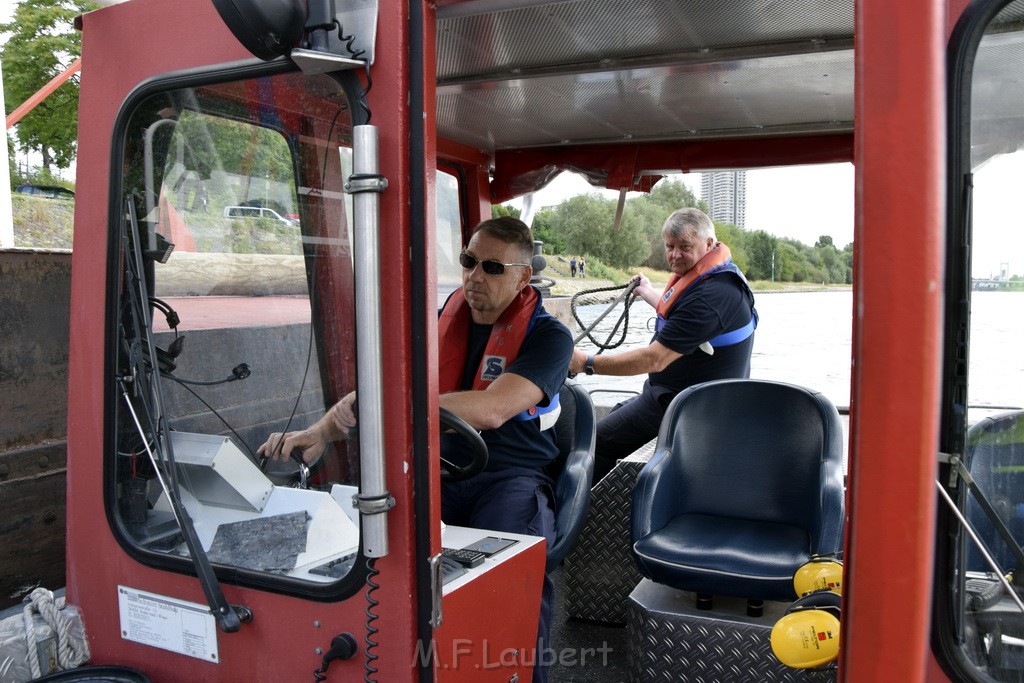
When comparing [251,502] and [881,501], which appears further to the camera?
[251,502]

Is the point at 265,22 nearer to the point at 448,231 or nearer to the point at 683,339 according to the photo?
the point at 448,231

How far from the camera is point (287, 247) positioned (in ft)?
5.22

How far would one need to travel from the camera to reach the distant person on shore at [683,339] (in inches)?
160

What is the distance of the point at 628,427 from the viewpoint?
14.1ft

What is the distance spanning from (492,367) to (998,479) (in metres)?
1.67

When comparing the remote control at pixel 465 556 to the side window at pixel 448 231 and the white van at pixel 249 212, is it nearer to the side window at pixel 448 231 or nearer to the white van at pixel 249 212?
the white van at pixel 249 212

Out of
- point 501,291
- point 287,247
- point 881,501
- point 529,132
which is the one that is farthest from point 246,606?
point 529,132

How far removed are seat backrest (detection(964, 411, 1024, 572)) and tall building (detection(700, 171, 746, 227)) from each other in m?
2.93

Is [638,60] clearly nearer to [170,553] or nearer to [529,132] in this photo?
[529,132]

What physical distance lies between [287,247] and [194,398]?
1.26ft

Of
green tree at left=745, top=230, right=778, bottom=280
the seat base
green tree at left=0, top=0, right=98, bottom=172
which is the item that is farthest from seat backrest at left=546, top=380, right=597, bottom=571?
green tree at left=0, top=0, right=98, bottom=172

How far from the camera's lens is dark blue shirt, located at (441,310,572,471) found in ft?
8.70

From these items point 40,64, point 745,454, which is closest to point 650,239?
point 745,454

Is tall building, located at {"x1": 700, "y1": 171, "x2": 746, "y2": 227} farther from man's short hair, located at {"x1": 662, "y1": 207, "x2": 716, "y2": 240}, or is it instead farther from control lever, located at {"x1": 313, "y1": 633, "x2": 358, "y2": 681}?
control lever, located at {"x1": 313, "y1": 633, "x2": 358, "y2": 681}
